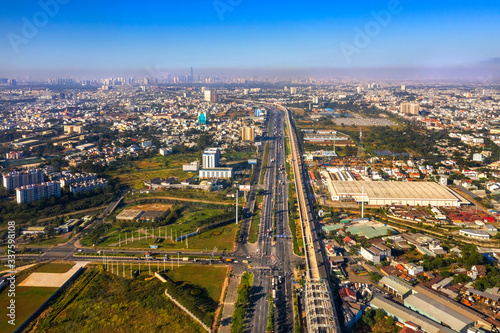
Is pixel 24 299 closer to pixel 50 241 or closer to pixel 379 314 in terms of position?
pixel 50 241

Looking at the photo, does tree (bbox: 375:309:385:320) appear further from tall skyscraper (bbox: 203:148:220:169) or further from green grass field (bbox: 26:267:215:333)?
tall skyscraper (bbox: 203:148:220:169)

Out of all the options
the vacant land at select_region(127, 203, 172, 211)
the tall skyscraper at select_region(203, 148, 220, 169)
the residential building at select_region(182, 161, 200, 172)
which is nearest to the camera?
the vacant land at select_region(127, 203, 172, 211)

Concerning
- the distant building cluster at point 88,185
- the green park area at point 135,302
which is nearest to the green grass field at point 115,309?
the green park area at point 135,302

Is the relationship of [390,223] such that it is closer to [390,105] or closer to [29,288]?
[29,288]

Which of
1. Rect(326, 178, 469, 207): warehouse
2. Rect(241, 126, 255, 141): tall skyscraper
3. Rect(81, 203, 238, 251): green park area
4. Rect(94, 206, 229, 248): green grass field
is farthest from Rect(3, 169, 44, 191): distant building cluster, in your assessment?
Rect(241, 126, 255, 141): tall skyscraper

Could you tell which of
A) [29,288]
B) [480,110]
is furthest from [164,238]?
[480,110]

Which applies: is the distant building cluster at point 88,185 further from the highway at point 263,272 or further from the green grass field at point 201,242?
the highway at point 263,272
